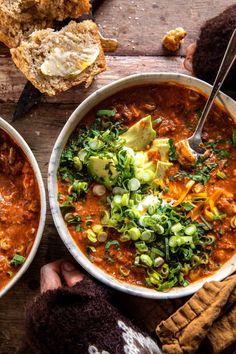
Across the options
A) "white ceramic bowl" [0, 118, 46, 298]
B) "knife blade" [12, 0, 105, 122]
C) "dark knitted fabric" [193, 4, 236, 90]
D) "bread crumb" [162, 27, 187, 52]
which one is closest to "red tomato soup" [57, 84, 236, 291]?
"white ceramic bowl" [0, 118, 46, 298]

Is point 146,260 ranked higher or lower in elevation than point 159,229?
lower

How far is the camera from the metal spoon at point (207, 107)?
3.30m

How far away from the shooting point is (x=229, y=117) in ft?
11.6

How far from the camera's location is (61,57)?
11.8 ft

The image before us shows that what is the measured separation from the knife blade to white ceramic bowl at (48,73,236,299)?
361mm

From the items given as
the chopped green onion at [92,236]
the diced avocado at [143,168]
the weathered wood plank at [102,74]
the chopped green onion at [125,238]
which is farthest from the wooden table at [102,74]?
the diced avocado at [143,168]

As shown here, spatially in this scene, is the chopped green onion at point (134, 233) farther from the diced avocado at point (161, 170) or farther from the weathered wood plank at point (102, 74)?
the weathered wood plank at point (102, 74)

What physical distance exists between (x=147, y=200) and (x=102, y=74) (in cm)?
83

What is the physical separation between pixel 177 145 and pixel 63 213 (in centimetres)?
74

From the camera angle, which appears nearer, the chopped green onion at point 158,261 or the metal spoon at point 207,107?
the metal spoon at point 207,107

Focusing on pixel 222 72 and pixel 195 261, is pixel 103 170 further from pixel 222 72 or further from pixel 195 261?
pixel 222 72

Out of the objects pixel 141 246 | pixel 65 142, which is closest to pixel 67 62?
pixel 65 142

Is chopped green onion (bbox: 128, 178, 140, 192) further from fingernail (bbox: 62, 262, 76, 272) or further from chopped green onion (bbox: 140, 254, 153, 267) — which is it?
fingernail (bbox: 62, 262, 76, 272)

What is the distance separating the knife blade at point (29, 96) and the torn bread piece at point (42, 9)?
0.26 ft
